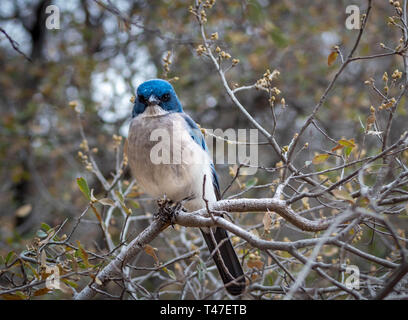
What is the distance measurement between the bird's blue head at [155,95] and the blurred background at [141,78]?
2526 mm

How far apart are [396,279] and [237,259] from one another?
1.90 metres

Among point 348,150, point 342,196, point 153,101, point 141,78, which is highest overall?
point 141,78

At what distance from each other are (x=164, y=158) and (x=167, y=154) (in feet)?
0.14

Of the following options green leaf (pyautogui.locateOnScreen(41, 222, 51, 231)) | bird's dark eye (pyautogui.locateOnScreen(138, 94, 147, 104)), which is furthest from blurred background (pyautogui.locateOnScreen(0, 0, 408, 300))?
green leaf (pyautogui.locateOnScreen(41, 222, 51, 231))

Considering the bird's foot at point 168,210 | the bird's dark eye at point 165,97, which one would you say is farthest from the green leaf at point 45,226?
the bird's dark eye at point 165,97

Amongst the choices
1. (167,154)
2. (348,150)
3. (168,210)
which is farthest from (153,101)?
(348,150)

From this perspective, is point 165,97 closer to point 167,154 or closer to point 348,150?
point 167,154

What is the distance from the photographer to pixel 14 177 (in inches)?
276

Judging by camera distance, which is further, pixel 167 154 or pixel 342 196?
pixel 167 154

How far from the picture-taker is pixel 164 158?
367 cm

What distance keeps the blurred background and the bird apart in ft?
8.42

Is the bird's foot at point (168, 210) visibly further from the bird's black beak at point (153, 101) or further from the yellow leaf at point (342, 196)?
the yellow leaf at point (342, 196)

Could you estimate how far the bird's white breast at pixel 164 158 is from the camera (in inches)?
145

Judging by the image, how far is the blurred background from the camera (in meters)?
6.87
